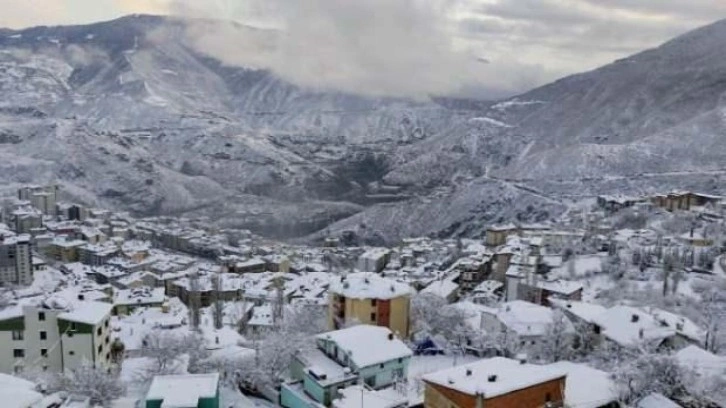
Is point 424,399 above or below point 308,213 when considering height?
above

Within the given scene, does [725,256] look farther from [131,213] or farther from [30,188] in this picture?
[131,213]

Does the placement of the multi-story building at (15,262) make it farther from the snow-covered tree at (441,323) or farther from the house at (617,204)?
the house at (617,204)

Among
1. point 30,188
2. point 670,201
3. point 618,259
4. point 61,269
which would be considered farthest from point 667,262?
point 30,188

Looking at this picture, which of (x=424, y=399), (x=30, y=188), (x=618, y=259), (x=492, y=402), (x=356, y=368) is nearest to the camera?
(x=492, y=402)

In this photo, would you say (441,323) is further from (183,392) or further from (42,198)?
(42,198)

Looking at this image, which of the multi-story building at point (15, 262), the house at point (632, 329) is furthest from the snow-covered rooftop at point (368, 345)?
the multi-story building at point (15, 262)

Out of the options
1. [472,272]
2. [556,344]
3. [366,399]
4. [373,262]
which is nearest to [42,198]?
[373,262]

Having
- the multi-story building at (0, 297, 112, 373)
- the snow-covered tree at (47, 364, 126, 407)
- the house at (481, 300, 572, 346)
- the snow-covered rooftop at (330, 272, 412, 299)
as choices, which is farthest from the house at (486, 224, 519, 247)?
the snow-covered tree at (47, 364, 126, 407)
